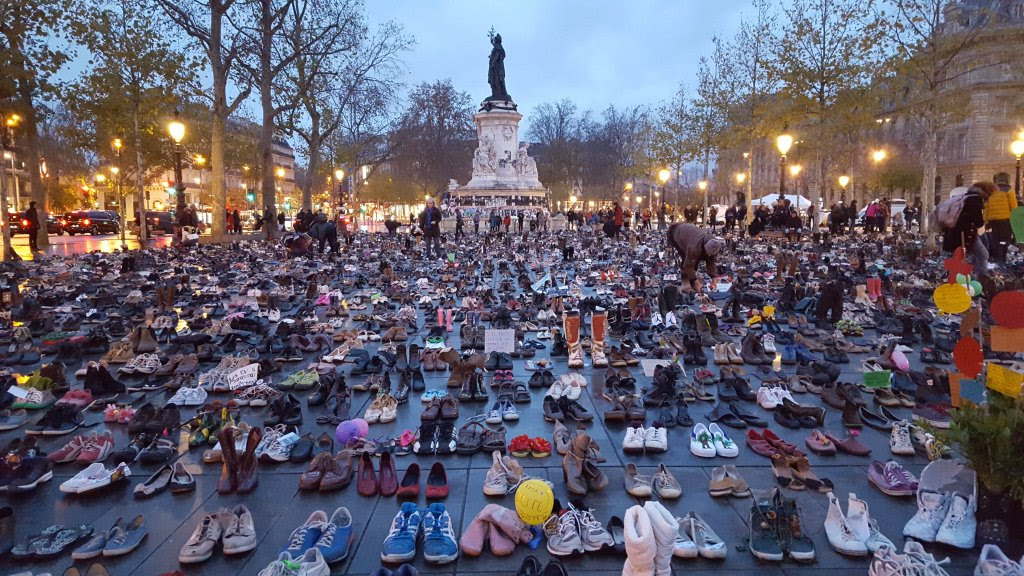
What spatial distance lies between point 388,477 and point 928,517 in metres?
3.33

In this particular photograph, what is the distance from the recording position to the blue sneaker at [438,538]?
131 inches

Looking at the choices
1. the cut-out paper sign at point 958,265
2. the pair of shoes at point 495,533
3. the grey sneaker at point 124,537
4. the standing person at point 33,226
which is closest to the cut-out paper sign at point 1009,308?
the cut-out paper sign at point 958,265

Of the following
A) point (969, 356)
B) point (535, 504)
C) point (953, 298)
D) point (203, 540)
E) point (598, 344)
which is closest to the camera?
point (203, 540)

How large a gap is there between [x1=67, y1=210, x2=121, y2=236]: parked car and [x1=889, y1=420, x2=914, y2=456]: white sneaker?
4833cm

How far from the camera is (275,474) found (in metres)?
4.54

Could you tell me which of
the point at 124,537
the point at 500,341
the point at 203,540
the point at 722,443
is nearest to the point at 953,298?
the point at 722,443

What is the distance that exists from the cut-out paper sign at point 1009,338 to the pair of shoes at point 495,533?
9.66 ft

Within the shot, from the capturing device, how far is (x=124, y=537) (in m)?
3.53

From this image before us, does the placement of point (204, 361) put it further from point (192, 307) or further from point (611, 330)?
point (611, 330)

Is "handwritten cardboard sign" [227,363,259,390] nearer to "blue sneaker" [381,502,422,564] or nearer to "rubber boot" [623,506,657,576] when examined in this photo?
"blue sneaker" [381,502,422,564]

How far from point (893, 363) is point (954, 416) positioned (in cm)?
389

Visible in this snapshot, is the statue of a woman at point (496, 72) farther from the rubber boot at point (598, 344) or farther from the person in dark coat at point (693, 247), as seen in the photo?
the rubber boot at point (598, 344)

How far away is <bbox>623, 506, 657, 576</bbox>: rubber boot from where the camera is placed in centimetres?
288

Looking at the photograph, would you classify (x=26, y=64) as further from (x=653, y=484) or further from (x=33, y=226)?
(x=653, y=484)
